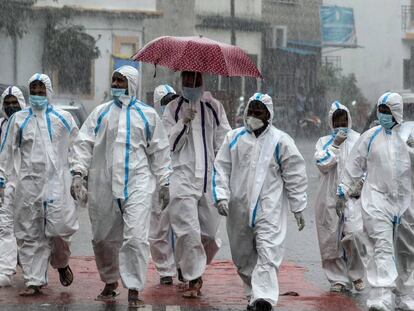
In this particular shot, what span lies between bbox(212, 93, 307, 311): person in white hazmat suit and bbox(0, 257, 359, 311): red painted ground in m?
0.47

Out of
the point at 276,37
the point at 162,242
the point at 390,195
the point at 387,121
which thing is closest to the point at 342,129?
the point at 387,121

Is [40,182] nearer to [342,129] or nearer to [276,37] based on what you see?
[342,129]

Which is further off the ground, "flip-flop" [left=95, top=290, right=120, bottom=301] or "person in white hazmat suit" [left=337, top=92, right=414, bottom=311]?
"person in white hazmat suit" [left=337, top=92, right=414, bottom=311]

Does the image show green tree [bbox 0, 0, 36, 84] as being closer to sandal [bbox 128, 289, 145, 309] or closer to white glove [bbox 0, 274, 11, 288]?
white glove [bbox 0, 274, 11, 288]

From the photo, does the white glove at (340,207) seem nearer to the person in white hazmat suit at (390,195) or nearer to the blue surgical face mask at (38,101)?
the person in white hazmat suit at (390,195)

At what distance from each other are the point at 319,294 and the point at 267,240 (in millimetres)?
1434

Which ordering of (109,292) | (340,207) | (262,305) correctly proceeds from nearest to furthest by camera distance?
1. (262,305)
2. (109,292)
3. (340,207)

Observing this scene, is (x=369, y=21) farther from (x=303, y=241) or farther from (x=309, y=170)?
(x=303, y=241)

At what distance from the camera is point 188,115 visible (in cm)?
1059

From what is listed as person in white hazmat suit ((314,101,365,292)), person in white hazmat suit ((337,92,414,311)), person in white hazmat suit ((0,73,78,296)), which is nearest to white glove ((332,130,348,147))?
person in white hazmat suit ((314,101,365,292))

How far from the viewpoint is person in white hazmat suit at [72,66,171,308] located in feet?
31.1

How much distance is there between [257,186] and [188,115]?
1316 millimetres

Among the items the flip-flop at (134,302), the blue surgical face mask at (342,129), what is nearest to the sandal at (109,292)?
the flip-flop at (134,302)

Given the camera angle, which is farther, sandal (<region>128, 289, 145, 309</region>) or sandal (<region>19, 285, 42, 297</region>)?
sandal (<region>19, 285, 42, 297</region>)
